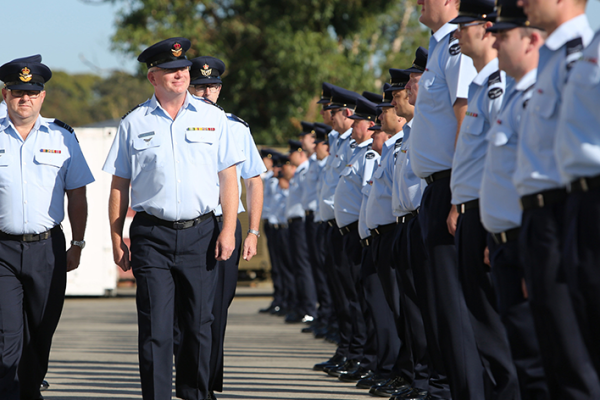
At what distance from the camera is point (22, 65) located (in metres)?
5.90

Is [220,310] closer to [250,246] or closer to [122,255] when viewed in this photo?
[250,246]

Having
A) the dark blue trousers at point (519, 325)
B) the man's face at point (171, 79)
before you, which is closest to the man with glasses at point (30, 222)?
the man's face at point (171, 79)

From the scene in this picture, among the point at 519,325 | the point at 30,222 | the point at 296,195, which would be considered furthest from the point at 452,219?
the point at 296,195

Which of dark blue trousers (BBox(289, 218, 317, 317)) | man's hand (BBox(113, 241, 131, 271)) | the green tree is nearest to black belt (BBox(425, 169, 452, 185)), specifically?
man's hand (BBox(113, 241, 131, 271))

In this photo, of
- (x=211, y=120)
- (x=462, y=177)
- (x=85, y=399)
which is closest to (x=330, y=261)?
(x=85, y=399)

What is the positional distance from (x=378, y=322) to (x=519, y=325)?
340 centimetres

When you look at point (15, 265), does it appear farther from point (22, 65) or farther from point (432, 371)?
point (432, 371)

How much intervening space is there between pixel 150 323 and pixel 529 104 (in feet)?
8.66

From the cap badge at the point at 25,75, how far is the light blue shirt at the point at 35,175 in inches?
11.7

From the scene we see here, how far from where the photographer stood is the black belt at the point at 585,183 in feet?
10.2

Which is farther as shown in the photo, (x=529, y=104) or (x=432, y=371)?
(x=432, y=371)

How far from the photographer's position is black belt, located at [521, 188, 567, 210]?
338cm

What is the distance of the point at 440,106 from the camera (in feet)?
16.5

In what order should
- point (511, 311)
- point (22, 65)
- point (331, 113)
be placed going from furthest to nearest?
point (331, 113) → point (22, 65) → point (511, 311)
